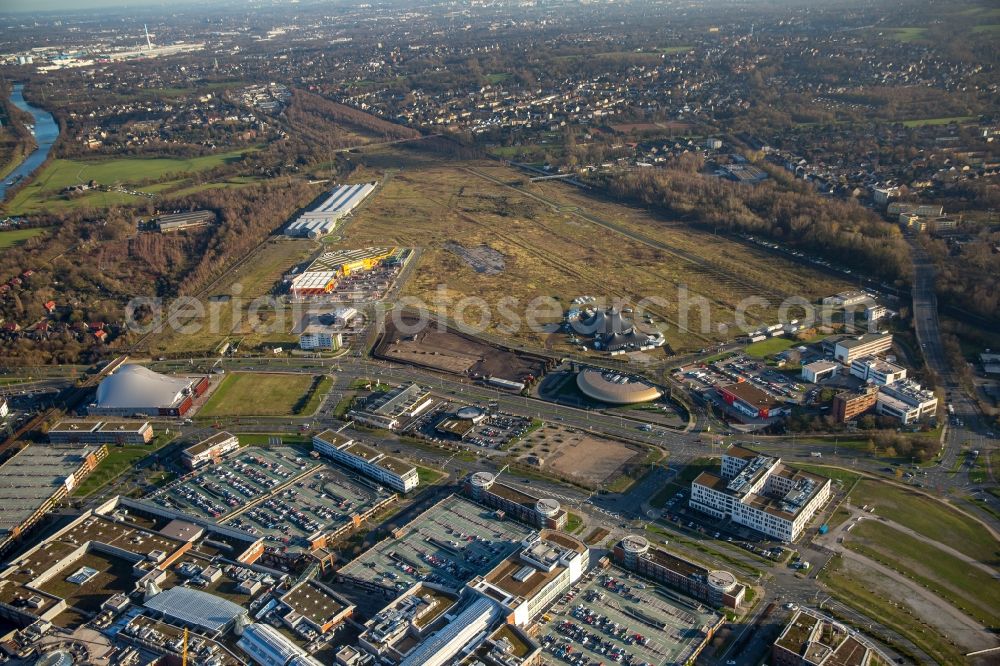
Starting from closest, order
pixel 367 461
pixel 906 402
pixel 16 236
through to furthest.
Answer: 1. pixel 367 461
2. pixel 906 402
3. pixel 16 236

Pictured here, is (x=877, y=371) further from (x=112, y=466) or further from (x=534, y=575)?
(x=112, y=466)

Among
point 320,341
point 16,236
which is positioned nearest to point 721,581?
point 320,341

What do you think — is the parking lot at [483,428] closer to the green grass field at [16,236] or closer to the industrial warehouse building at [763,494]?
the industrial warehouse building at [763,494]

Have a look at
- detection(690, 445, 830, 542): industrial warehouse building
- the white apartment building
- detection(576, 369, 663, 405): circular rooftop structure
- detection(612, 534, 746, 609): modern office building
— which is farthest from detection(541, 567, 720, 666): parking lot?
the white apartment building

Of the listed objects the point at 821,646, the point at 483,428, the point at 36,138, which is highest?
the point at 36,138

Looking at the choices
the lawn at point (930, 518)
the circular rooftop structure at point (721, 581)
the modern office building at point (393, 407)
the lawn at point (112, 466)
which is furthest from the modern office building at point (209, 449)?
the lawn at point (930, 518)
